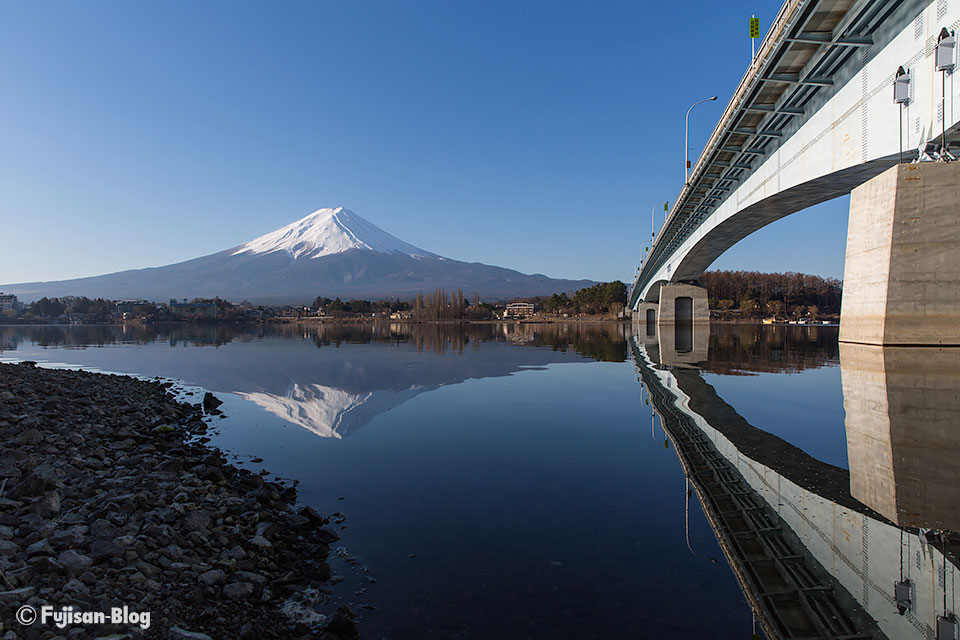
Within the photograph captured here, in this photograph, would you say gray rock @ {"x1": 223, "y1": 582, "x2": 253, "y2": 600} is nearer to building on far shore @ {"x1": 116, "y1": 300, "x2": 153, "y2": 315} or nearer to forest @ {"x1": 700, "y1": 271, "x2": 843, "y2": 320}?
forest @ {"x1": 700, "y1": 271, "x2": 843, "y2": 320}

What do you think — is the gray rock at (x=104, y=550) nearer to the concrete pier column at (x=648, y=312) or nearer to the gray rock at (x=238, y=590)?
the gray rock at (x=238, y=590)

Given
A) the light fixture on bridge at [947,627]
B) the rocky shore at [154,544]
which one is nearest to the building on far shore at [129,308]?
the rocky shore at [154,544]

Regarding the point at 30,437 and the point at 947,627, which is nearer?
the point at 947,627

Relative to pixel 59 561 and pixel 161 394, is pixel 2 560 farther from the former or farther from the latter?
pixel 161 394

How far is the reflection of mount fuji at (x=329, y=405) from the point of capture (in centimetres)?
1214

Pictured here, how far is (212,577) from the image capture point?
4363 millimetres

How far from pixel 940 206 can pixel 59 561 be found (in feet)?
66.3

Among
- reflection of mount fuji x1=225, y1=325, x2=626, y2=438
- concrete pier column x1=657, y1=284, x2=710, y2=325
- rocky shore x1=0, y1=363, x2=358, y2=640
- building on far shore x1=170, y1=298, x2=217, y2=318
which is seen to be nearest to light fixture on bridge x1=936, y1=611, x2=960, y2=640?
rocky shore x1=0, y1=363, x2=358, y2=640

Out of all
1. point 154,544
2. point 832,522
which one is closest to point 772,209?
point 832,522

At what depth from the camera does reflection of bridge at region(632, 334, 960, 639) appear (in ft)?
12.9

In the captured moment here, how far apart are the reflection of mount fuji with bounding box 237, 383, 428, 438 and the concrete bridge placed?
15116 mm

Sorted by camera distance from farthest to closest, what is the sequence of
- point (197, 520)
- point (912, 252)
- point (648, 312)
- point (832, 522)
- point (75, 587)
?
point (648, 312) < point (912, 252) < point (832, 522) < point (197, 520) < point (75, 587)

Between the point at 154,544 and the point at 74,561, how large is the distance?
71 centimetres

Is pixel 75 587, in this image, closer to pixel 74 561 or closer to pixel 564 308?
pixel 74 561
